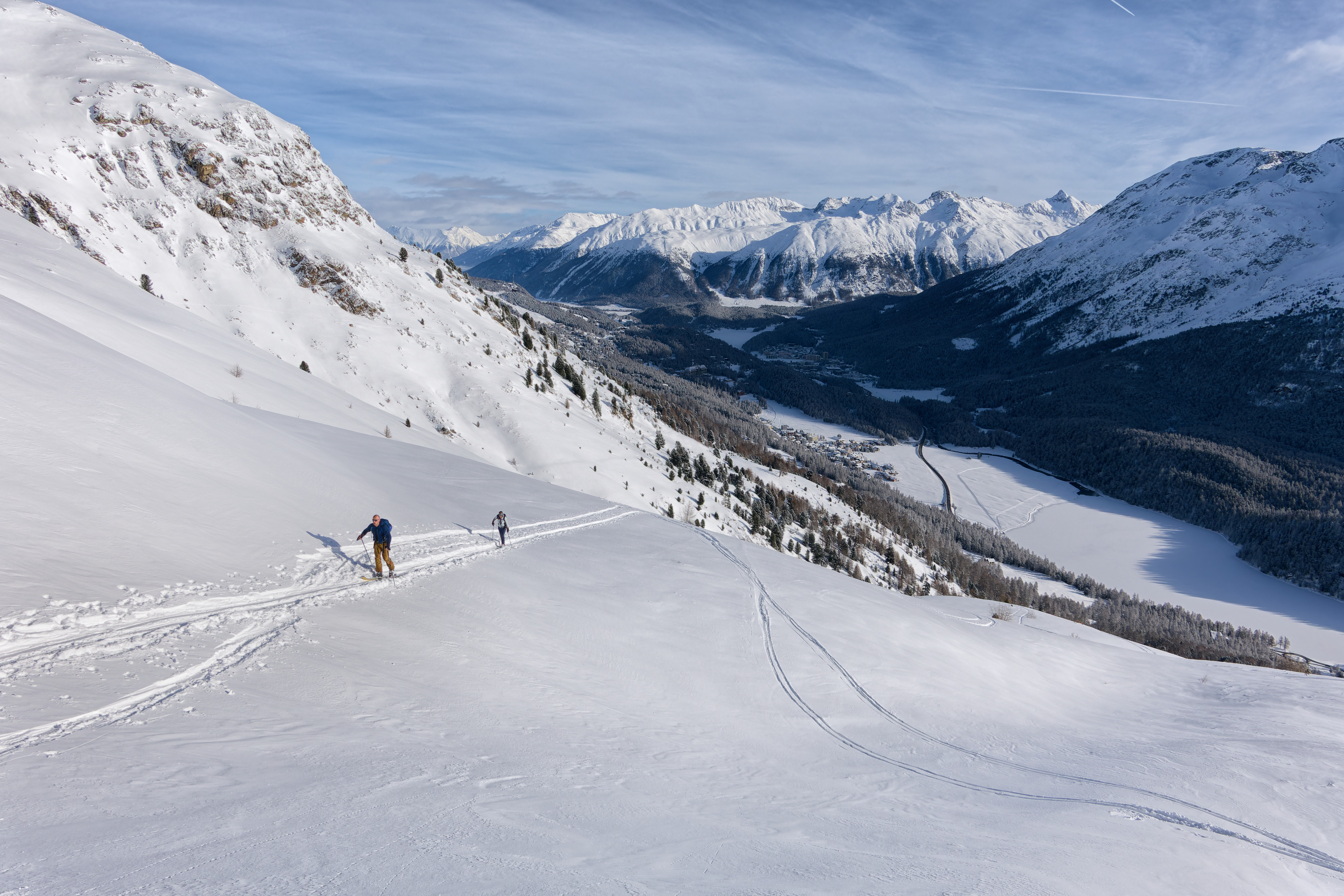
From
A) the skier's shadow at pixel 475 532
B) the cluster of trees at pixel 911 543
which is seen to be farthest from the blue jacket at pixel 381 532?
the cluster of trees at pixel 911 543

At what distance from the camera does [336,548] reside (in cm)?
1548

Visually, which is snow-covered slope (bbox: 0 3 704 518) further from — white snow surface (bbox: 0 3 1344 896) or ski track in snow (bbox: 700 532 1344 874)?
ski track in snow (bbox: 700 532 1344 874)

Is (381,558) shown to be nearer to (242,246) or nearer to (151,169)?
(242,246)

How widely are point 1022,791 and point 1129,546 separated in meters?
97.1

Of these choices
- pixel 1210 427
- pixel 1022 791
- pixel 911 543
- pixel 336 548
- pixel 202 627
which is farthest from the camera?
pixel 1210 427

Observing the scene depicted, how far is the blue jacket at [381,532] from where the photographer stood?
14.6 metres

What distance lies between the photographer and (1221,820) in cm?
1062

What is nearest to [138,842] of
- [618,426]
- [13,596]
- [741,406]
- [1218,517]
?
[13,596]

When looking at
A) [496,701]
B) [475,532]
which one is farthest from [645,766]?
[475,532]

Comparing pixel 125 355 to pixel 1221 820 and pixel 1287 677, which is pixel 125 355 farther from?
pixel 1287 677

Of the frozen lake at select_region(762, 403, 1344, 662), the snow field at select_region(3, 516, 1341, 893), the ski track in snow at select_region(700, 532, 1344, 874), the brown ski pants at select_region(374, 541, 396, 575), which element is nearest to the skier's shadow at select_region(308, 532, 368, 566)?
the brown ski pants at select_region(374, 541, 396, 575)

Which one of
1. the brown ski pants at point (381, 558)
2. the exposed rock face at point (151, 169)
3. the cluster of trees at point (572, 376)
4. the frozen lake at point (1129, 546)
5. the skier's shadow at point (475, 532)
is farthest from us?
the frozen lake at point (1129, 546)

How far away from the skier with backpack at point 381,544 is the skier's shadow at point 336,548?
0.48 meters

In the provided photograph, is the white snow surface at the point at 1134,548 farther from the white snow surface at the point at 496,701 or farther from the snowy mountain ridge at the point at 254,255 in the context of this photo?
the white snow surface at the point at 496,701
